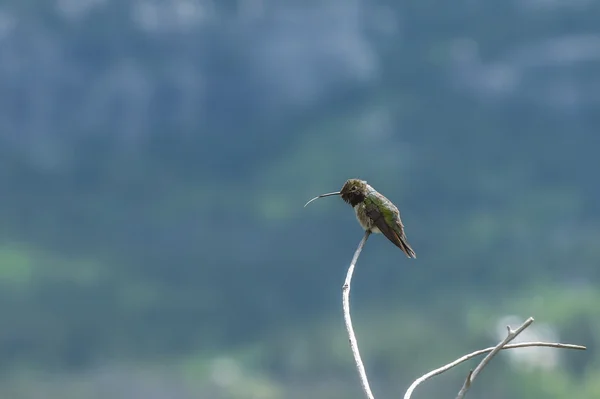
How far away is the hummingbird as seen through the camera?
41.5 ft

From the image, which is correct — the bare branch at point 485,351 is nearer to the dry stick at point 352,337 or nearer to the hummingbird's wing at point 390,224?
the dry stick at point 352,337

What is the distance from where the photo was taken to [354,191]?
1345 centimetres

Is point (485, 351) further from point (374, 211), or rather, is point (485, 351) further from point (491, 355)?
point (374, 211)

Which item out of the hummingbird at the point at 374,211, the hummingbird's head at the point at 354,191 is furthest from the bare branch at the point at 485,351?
the hummingbird's head at the point at 354,191

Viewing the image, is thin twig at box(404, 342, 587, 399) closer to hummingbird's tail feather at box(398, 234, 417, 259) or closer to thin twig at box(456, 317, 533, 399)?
thin twig at box(456, 317, 533, 399)

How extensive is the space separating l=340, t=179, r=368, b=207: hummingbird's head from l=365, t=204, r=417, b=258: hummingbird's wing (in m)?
0.37

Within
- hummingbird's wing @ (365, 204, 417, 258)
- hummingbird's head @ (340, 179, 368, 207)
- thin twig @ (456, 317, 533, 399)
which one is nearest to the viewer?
thin twig @ (456, 317, 533, 399)

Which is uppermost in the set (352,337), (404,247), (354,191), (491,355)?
(354,191)

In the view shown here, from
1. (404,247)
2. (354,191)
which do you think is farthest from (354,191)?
(404,247)

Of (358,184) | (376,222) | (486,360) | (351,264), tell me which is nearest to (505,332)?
(486,360)

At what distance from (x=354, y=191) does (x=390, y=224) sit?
0.85m

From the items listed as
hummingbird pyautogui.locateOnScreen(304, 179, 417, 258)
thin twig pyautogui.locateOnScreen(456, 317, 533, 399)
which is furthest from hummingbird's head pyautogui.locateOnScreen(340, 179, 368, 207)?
Result: thin twig pyautogui.locateOnScreen(456, 317, 533, 399)

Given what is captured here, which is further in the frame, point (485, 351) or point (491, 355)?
point (485, 351)

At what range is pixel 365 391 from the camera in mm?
6582
